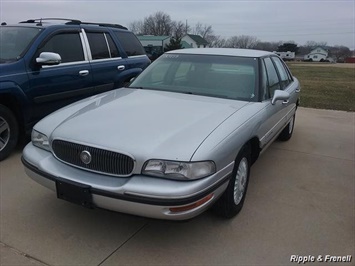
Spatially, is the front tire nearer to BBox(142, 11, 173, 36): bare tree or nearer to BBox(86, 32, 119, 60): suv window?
BBox(86, 32, 119, 60): suv window

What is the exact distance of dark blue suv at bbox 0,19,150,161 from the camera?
14.9 ft

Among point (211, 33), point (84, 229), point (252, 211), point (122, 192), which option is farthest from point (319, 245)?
point (211, 33)

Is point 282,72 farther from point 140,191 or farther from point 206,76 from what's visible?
point 140,191

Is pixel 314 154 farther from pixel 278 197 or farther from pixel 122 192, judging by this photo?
pixel 122 192

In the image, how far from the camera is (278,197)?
150 inches

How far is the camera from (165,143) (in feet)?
8.68

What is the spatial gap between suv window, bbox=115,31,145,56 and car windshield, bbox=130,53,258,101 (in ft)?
7.42

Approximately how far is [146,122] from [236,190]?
1051 millimetres

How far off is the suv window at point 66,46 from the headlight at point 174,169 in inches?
127

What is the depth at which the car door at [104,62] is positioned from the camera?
5.69m

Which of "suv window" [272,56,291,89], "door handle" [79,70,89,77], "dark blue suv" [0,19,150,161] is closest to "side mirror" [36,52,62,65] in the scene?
"dark blue suv" [0,19,150,161]

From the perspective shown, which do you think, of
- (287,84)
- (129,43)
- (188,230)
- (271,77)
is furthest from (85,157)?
(129,43)

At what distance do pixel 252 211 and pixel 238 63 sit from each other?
1.71 metres

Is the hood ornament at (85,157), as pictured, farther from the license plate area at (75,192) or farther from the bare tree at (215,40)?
the bare tree at (215,40)
